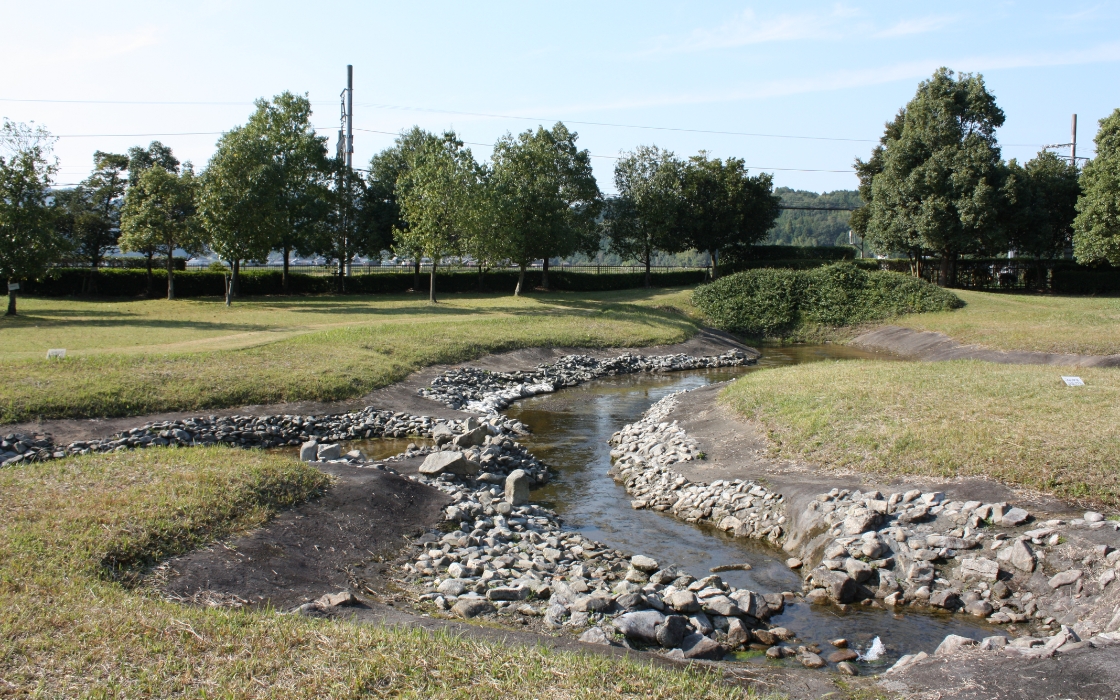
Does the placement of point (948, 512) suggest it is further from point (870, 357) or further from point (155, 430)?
point (870, 357)

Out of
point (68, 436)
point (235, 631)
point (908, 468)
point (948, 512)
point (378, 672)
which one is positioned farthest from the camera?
point (68, 436)

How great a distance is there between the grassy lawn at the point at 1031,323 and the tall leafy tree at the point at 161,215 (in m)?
34.0

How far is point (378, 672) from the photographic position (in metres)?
4.96

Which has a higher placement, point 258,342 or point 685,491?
point 258,342

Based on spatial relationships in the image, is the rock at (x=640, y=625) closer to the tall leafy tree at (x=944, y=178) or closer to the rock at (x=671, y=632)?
the rock at (x=671, y=632)

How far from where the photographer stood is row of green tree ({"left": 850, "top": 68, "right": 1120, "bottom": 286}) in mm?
42000

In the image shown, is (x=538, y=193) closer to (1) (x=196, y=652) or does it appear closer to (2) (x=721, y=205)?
(2) (x=721, y=205)

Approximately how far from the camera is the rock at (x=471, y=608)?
7.16 m

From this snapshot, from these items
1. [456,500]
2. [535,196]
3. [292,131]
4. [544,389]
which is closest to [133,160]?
[292,131]

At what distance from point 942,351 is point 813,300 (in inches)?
426

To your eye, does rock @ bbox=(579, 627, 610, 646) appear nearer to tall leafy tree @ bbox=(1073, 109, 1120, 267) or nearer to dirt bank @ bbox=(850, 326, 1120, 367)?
dirt bank @ bbox=(850, 326, 1120, 367)

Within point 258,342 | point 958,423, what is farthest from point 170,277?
point 958,423

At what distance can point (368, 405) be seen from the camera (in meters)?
17.6

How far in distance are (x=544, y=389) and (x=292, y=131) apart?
27560mm
